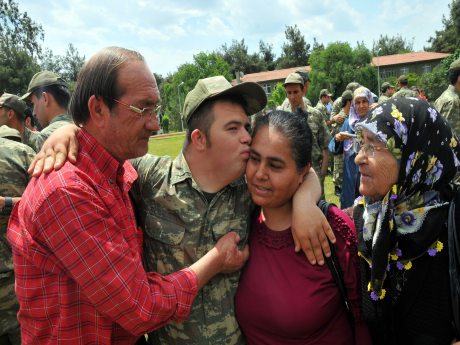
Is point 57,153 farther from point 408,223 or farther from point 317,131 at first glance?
point 317,131

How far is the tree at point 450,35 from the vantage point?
60094 millimetres

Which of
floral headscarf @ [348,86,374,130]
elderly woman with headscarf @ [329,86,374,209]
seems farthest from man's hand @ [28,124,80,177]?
floral headscarf @ [348,86,374,130]

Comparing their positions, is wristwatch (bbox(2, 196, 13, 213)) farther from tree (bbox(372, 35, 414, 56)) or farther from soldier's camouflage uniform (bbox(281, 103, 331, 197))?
tree (bbox(372, 35, 414, 56))

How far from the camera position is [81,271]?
1.57 metres

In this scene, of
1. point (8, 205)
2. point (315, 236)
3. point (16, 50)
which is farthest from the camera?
point (16, 50)

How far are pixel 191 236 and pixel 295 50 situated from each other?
91903 millimetres

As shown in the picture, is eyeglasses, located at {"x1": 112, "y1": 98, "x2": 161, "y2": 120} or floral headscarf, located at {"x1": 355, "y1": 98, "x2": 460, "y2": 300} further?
floral headscarf, located at {"x1": 355, "y1": 98, "x2": 460, "y2": 300}

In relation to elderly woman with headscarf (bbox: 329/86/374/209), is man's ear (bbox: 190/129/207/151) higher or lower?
higher

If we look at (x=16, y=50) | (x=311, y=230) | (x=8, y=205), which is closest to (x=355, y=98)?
(x=311, y=230)

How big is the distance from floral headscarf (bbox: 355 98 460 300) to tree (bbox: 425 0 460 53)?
68.7m

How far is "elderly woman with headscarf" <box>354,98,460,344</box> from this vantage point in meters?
2.08

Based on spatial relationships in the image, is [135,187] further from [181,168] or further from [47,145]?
[47,145]

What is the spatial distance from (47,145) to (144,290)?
89 centimetres

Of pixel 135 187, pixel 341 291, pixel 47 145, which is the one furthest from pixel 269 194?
pixel 47 145
